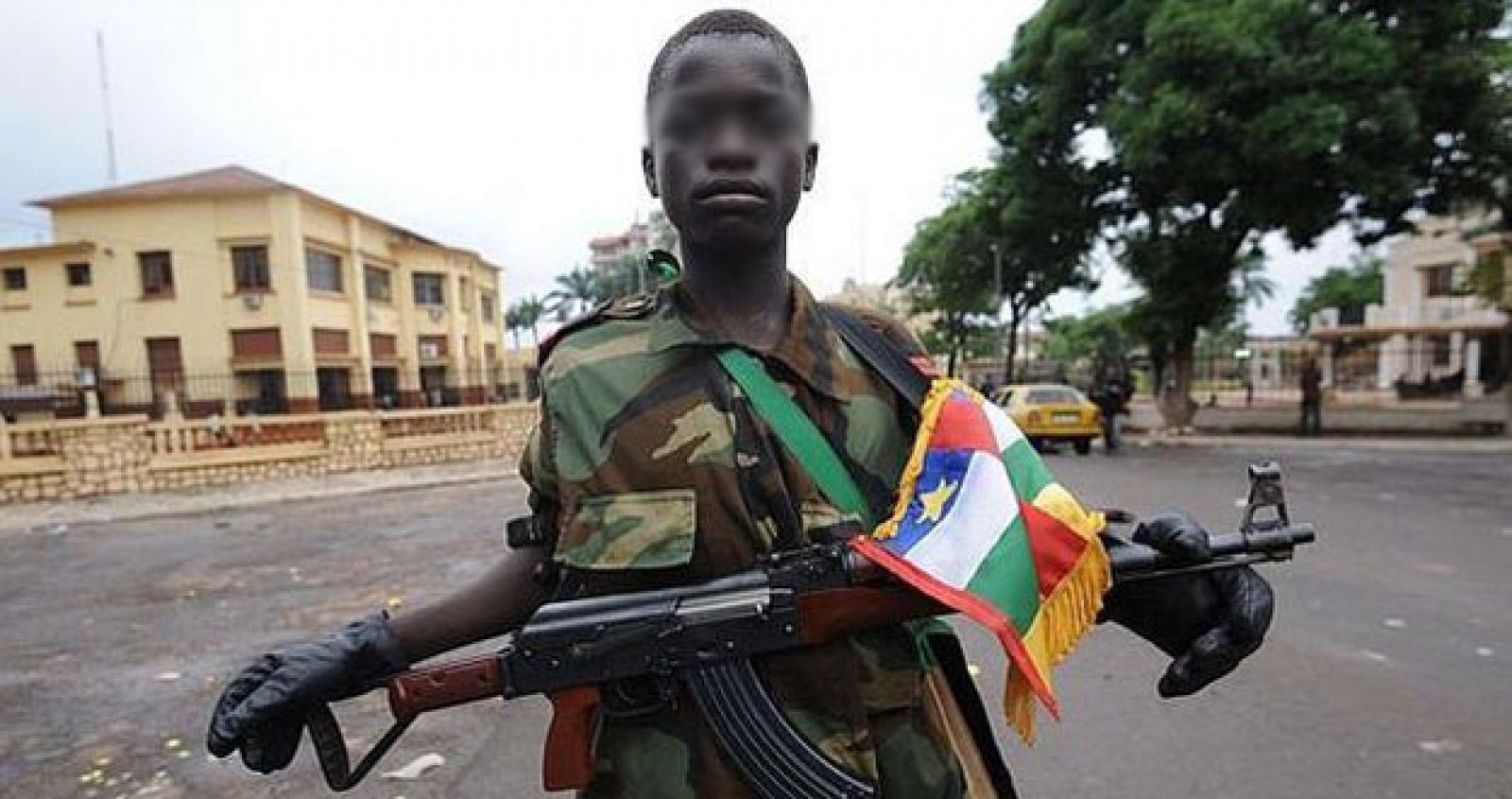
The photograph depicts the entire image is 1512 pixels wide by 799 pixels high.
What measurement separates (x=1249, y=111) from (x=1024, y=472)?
1282 centimetres

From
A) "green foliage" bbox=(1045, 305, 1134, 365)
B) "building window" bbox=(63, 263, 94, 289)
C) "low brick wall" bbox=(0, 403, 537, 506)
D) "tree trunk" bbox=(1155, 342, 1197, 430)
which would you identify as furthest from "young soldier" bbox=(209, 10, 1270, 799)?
"green foliage" bbox=(1045, 305, 1134, 365)

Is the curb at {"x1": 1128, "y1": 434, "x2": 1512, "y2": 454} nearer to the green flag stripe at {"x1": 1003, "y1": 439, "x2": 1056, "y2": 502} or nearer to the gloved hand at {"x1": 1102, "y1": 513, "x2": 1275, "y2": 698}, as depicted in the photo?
the gloved hand at {"x1": 1102, "y1": 513, "x2": 1275, "y2": 698}

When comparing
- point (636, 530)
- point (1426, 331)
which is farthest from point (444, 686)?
point (1426, 331)

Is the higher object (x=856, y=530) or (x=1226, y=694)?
(x=856, y=530)

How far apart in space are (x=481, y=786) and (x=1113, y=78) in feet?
45.6

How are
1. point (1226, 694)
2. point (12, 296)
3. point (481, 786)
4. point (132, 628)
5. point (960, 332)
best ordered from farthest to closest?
point (960, 332)
point (12, 296)
point (132, 628)
point (1226, 694)
point (481, 786)

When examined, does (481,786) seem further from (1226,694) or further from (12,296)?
(12,296)

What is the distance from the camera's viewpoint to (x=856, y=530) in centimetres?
103

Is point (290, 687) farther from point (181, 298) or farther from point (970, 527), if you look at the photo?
point (181, 298)

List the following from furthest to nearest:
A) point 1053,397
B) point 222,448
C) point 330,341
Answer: point 330,341 < point 1053,397 < point 222,448

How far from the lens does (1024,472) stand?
3.53 ft

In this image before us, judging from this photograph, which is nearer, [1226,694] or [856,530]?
[856,530]

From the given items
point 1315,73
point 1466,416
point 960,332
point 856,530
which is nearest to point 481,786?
point 856,530

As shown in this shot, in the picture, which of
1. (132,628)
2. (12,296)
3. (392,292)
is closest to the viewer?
(132,628)
